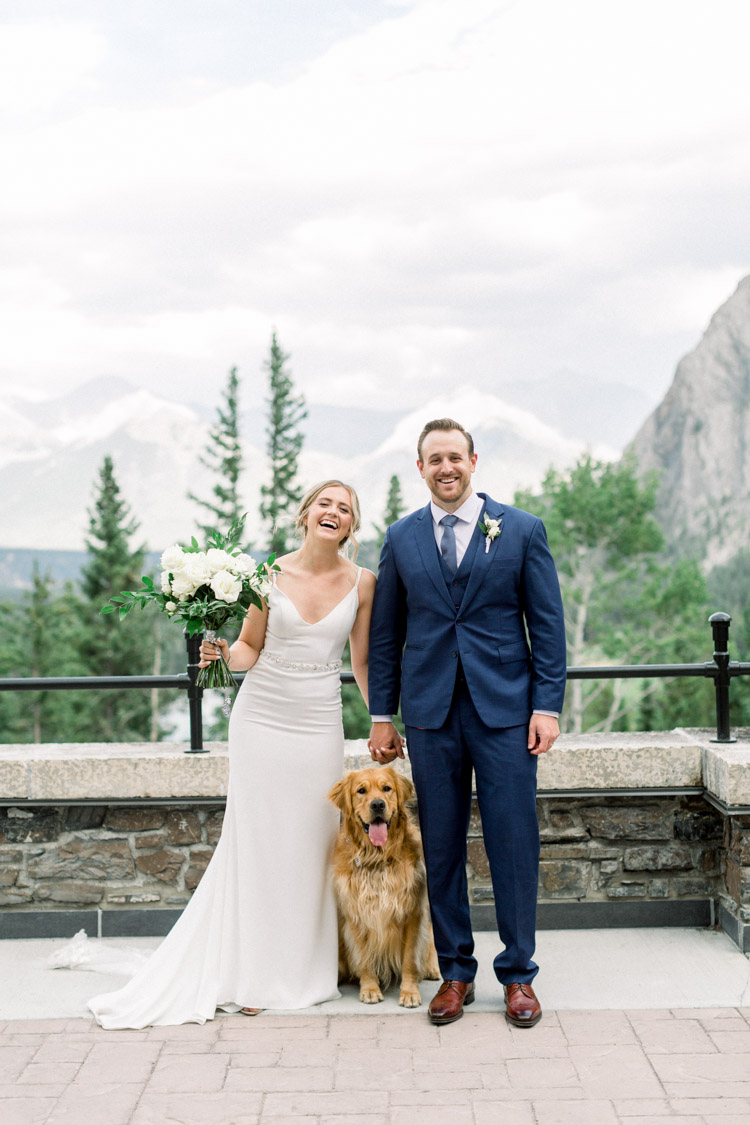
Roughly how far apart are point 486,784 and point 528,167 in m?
111

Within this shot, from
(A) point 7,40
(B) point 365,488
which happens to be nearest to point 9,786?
(A) point 7,40

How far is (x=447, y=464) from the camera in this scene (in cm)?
397

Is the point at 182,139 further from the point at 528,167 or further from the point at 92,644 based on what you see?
the point at 92,644

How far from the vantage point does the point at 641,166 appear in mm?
106750

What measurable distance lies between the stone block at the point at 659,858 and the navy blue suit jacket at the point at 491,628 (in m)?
1.27

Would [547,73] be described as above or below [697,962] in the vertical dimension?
A: above

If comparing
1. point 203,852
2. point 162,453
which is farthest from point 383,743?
point 162,453

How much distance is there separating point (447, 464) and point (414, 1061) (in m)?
2.02

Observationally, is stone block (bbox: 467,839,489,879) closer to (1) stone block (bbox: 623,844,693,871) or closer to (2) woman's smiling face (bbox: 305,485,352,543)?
(1) stone block (bbox: 623,844,693,871)

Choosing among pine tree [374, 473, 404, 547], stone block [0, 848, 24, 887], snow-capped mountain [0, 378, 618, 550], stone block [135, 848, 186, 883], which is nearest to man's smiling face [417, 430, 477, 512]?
stone block [135, 848, 186, 883]

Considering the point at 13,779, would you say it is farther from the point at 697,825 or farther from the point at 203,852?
the point at 697,825

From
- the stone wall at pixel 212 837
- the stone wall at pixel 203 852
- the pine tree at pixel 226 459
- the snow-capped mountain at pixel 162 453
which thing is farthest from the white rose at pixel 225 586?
the snow-capped mountain at pixel 162 453

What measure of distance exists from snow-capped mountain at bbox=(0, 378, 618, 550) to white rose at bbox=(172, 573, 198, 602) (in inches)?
4723

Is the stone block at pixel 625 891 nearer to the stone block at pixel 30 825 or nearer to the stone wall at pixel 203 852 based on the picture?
the stone wall at pixel 203 852
